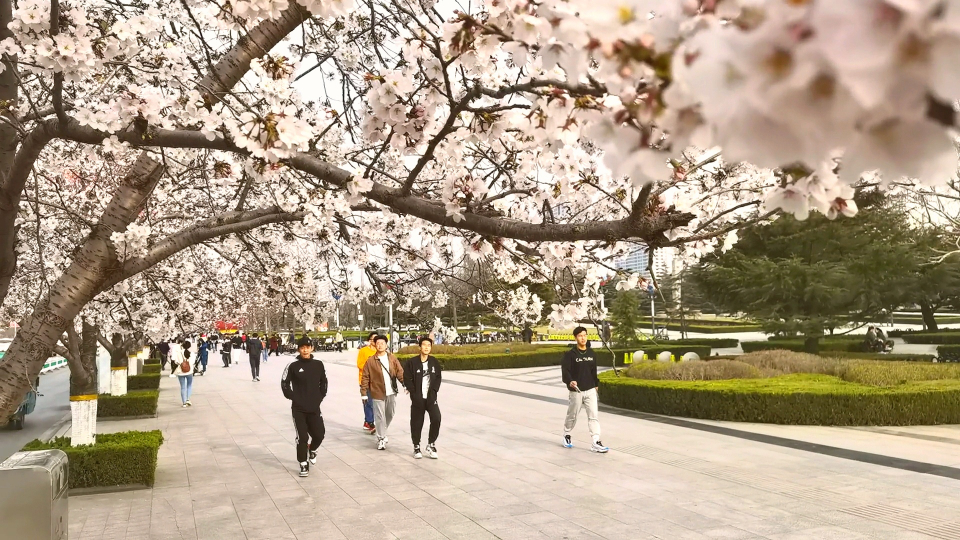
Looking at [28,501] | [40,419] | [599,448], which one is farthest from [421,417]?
[40,419]

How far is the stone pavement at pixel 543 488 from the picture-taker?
21.2 ft

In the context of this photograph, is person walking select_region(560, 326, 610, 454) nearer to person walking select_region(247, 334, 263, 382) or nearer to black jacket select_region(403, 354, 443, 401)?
black jacket select_region(403, 354, 443, 401)

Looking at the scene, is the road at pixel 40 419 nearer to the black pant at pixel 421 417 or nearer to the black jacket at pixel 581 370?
the black pant at pixel 421 417

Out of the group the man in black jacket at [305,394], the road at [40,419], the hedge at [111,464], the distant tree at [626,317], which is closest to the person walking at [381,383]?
the man in black jacket at [305,394]

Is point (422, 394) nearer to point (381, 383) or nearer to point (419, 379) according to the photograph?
point (419, 379)

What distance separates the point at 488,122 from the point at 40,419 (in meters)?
17.7

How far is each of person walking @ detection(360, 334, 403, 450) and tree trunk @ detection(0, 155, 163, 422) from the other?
5450 mm

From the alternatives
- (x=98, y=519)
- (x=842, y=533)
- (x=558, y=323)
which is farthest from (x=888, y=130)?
(x=98, y=519)

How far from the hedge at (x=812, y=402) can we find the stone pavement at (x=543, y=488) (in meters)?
0.53

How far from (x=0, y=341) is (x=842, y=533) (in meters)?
28.7

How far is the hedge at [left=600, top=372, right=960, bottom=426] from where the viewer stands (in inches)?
473

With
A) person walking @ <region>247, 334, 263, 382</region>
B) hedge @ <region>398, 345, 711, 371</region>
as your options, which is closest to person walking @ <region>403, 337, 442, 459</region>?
person walking @ <region>247, 334, 263, 382</region>

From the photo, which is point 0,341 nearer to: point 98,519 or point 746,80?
point 98,519

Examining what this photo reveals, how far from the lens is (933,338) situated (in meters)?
35.2
